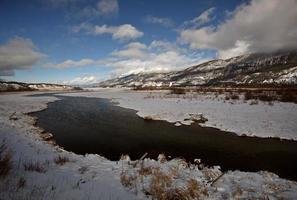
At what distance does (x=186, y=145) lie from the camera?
46.9 feet

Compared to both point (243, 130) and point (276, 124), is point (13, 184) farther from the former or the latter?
point (276, 124)

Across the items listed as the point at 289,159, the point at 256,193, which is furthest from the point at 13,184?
the point at 289,159

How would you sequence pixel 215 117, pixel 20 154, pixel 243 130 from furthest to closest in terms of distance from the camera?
1. pixel 215 117
2. pixel 243 130
3. pixel 20 154

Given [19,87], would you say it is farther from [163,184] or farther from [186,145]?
[163,184]

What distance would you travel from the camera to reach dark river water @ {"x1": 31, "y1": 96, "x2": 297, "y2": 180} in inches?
436

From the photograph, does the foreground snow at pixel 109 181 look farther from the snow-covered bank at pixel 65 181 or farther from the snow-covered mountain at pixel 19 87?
the snow-covered mountain at pixel 19 87

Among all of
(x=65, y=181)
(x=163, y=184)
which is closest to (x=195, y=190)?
(x=163, y=184)

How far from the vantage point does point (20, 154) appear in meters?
9.34

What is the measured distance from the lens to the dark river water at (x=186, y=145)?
1109cm

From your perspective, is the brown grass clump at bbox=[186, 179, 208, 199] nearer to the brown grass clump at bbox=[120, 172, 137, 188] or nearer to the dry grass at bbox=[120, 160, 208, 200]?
the dry grass at bbox=[120, 160, 208, 200]

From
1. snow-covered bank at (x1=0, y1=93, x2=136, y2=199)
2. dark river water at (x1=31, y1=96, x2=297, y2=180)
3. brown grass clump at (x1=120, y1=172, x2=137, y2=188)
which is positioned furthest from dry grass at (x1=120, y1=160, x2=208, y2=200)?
dark river water at (x1=31, y1=96, x2=297, y2=180)

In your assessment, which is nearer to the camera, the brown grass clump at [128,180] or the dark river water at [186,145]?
the brown grass clump at [128,180]

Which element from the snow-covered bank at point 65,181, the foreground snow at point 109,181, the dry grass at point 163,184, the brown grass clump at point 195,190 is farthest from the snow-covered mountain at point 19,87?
the brown grass clump at point 195,190

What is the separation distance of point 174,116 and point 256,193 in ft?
58.9
